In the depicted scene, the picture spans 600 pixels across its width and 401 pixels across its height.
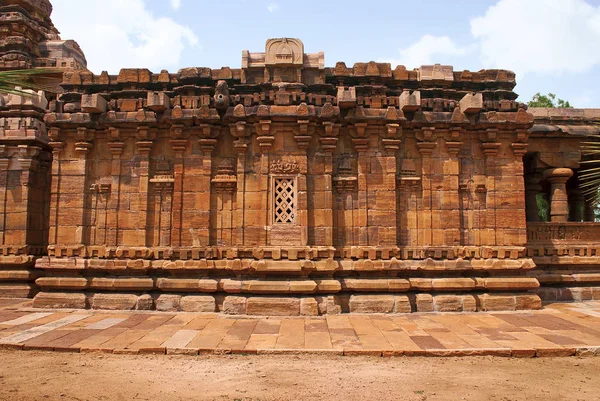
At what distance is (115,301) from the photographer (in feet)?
32.0

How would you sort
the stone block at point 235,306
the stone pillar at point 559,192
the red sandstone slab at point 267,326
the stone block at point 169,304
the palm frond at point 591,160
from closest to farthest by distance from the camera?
the palm frond at point 591,160 → the red sandstone slab at point 267,326 → the stone block at point 235,306 → the stone block at point 169,304 → the stone pillar at point 559,192

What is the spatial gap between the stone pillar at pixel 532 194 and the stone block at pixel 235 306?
345 inches

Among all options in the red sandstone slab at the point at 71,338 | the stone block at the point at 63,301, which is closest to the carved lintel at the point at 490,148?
the red sandstone slab at the point at 71,338

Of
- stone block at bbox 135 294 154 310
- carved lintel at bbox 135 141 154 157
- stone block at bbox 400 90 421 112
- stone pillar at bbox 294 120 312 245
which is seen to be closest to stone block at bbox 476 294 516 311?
stone pillar at bbox 294 120 312 245

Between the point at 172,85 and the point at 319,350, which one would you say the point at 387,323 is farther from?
the point at 172,85

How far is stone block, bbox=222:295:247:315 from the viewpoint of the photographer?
9.16 m

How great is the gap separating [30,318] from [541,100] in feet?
115

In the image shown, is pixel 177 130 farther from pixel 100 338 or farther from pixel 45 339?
pixel 45 339

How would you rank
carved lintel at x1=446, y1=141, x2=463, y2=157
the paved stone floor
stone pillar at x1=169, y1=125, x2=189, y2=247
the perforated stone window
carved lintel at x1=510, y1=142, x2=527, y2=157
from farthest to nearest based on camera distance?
carved lintel at x1=510, y1=142, x2=527, y2=157, carved lintel at x1=446, y1=141, x2=463, y2=157, stone pillar at x1=169, y1=125, x2=189, y2=247, the perforated stone window, the paved stone floor

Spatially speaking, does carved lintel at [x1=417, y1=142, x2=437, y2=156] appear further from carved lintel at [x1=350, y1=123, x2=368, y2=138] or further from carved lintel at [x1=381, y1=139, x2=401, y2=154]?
carved lintel at [x1=350, y1=123, x2=368, y2=138]

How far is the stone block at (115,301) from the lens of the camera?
31.9 feet

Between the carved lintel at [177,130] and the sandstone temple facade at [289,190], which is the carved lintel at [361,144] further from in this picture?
the carved lintel at [177,130]

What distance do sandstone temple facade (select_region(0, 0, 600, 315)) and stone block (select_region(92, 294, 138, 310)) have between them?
32 millimetres

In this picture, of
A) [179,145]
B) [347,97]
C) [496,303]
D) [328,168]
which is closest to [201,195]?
[179,145]
